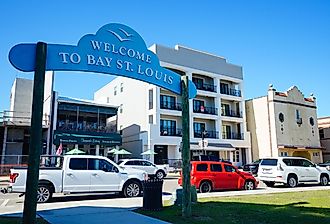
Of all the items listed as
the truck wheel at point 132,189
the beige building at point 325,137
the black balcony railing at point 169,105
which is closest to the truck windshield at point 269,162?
the truck wheel at point 132,189

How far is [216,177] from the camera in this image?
696 inches

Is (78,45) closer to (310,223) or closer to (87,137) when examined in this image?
(310,223)

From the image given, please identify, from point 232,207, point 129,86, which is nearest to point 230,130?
point 129,86

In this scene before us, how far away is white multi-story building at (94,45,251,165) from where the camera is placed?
39219mm

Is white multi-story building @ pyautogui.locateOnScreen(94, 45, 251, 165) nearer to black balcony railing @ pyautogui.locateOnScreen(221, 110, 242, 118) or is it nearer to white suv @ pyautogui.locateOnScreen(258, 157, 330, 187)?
black balcony railing @ pyautogui.locateOnScreen(221, 110, 242, 118)

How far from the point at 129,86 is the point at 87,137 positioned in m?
12.5

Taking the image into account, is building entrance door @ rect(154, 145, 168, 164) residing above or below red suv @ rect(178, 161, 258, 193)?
above

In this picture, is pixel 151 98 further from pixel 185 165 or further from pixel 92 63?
pixel 92 63

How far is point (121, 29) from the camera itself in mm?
9102

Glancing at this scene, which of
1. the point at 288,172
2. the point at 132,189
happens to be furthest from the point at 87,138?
the point at 288,172

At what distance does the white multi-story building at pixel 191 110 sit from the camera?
3922 cm

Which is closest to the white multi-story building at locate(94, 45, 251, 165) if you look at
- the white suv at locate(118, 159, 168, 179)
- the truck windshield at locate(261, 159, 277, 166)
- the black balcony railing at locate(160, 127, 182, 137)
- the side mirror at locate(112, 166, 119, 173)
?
the black balcony railing at locate(160, 127, 182, 137)

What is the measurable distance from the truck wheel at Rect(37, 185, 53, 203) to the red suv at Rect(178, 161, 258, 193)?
6.91m

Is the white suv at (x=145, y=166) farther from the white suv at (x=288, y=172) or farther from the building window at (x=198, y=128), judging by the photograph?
the building window at (x=198, y=128)
